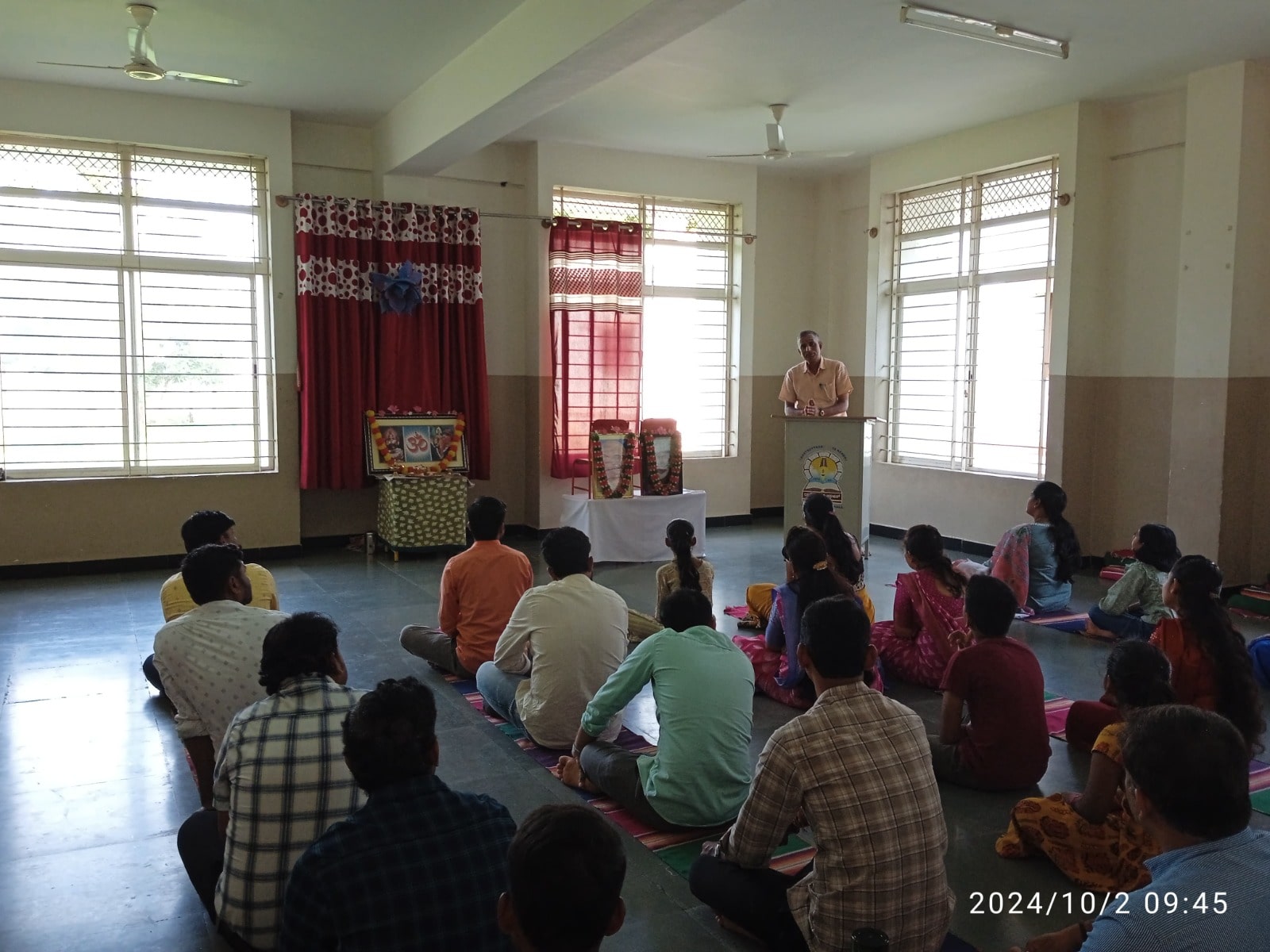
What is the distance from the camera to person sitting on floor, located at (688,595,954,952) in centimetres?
203

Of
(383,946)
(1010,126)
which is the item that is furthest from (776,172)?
(383,946)

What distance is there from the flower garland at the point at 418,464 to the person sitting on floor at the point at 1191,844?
6.64 m

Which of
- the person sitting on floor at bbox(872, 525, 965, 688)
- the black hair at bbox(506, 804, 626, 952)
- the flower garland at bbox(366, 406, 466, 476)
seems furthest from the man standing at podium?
the black hair at bbox(506, 804, 626, 952)

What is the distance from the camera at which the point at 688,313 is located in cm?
923

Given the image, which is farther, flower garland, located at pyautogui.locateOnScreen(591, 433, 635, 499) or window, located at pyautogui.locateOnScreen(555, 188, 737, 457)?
window, located at pyautogui.locateOnScreen(555, 188, 737, 457)

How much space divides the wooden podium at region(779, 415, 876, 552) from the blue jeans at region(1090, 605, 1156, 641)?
6.46ft

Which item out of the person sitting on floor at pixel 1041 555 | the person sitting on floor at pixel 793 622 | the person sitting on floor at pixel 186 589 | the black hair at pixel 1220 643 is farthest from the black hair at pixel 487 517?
the person sitting on floor at pixel 1041 555

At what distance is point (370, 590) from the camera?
21.4 ft

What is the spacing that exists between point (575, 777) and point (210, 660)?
1.33 metres

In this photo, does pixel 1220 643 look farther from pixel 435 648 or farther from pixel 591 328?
pixel 591 328

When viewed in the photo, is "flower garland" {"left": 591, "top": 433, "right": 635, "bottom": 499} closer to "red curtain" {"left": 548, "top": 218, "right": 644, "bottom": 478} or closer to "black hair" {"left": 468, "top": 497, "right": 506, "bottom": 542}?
"red curtain" {"left": 548, "top": 218, "right": 644, "bottom": 478}

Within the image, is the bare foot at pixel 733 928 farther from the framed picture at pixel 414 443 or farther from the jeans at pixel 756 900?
the framed picture at pixel 414 443

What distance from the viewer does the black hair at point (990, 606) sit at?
319 centimetres

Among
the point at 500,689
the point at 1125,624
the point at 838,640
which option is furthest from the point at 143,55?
the point at 1125,624
